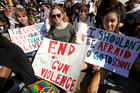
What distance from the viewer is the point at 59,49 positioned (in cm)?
161

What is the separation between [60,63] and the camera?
5.10 feet

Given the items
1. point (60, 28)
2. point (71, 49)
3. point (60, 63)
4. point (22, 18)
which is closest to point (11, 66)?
point (60, 63)

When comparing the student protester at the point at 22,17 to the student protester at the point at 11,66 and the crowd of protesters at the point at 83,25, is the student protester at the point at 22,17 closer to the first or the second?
the crowd of protesters at the point at 83,25

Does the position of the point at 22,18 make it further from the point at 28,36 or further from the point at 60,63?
the point at 60,63

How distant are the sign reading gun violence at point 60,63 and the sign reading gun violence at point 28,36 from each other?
75cm

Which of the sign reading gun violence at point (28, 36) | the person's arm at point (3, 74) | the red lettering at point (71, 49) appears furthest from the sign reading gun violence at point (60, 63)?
the sign reading gun violence at point (28, 36)

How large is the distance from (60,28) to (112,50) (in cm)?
118

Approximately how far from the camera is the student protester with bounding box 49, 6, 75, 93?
1909 mm

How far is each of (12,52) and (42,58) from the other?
1.96ft

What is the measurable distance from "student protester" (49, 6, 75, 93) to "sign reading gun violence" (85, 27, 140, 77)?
0.53 meters

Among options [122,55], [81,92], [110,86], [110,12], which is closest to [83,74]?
[81,92]

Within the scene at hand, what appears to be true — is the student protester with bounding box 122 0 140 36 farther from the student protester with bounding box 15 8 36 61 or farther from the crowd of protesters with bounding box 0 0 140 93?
the student protester with bounding box 15 8 36 61

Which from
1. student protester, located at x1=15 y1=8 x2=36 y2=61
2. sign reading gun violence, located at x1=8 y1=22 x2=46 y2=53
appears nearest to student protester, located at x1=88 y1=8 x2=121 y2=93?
sign reading gun violence, located at x1=8 y1=22 x2=46 y2=53

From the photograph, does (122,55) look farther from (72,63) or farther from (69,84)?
(69,84)
